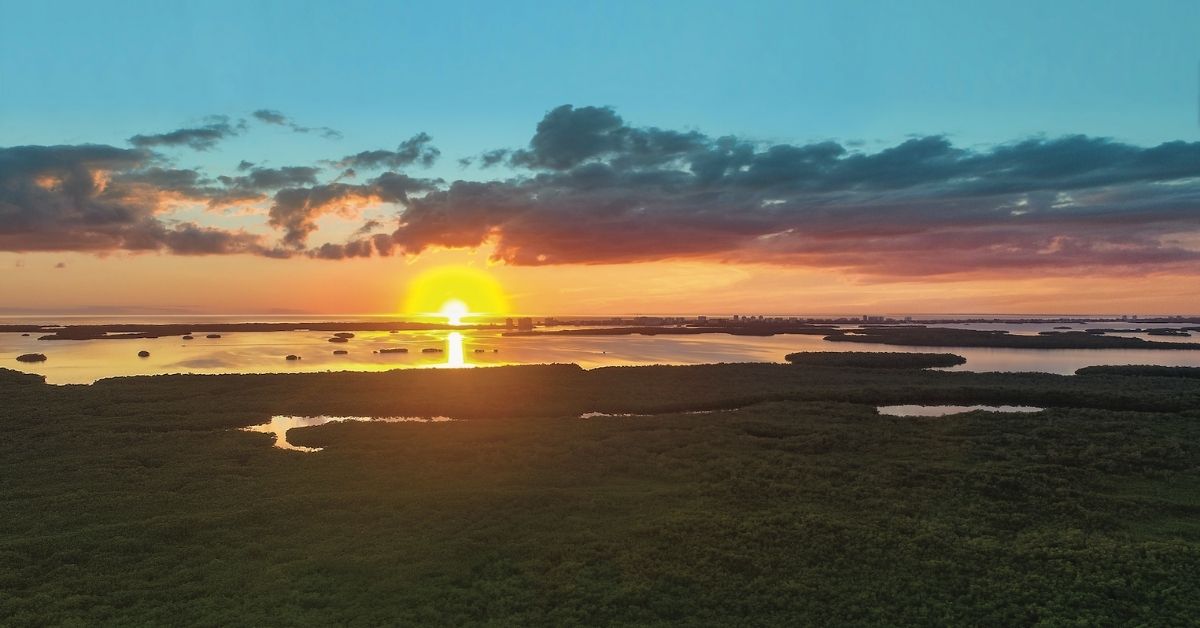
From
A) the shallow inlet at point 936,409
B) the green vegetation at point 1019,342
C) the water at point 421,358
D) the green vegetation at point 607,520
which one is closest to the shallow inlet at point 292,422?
the green vegetation at point 607,520

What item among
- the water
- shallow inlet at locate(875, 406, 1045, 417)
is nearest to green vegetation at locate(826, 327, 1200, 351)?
the water

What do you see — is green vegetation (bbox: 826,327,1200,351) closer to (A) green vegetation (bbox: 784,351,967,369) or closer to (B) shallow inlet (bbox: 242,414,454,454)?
(A) green vegetation (bbox: 784,351,967,369)

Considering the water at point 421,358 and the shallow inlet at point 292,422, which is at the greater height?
the water at point 421,358

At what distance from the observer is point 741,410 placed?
37.5 metres

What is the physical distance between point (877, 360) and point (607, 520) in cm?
5673

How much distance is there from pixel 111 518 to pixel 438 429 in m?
14.5

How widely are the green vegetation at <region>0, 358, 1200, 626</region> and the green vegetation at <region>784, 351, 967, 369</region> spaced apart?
103 ft

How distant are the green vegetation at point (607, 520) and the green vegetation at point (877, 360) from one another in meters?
31.4

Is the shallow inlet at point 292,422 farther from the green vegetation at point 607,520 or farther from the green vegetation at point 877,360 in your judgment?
the green vegetation at point 877,360

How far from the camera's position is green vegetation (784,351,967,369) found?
6769 centimetres

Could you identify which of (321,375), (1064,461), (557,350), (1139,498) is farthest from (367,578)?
(557,350)

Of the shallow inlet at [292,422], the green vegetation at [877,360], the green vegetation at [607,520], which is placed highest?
the green vegetation at [877,360]

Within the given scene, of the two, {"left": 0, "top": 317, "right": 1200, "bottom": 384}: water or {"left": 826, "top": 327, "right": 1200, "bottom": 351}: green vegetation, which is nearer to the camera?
{"left": 0, "top": 317, "right": 1200, "bottom": 384}: water

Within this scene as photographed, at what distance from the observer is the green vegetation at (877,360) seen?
2665 inches
